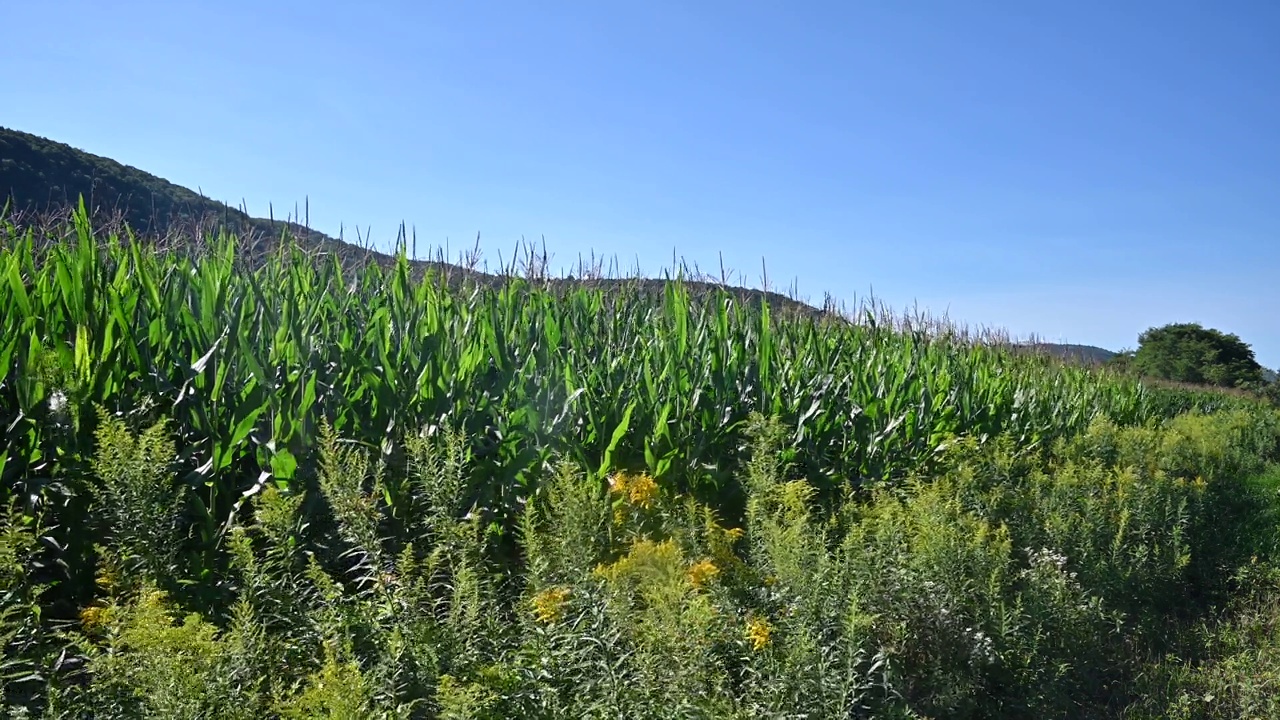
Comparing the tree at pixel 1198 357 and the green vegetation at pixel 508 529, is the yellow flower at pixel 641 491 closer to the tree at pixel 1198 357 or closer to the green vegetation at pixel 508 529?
the green vegetation at pixel 508 529

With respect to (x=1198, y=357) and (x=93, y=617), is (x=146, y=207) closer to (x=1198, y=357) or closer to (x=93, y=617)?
(x=93, y=617)

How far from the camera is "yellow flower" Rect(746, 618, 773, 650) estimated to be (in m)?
2.96

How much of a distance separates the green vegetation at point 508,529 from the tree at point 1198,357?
151 feet

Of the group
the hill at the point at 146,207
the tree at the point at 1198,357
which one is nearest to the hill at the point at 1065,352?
the hill at the point at 146,207

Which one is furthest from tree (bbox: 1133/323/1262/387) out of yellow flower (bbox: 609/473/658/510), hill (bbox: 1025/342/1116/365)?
yellow flower (bbox: 609/473/658/510)

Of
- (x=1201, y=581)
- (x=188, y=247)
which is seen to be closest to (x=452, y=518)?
(x=188, y=247)

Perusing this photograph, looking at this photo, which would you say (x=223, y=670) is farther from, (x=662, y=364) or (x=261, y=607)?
(x=662, y=364)

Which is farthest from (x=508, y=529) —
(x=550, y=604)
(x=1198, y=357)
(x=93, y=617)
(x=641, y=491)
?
(x=1198, y=357)

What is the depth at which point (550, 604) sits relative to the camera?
2791mm

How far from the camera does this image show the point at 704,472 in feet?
16.8

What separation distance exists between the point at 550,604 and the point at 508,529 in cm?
143

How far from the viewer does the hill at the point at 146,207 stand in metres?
6.30

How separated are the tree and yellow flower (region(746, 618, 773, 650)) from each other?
4942 centimetres

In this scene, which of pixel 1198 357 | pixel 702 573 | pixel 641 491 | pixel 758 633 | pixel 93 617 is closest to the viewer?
pixel 93 617
